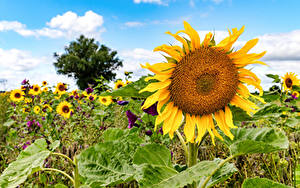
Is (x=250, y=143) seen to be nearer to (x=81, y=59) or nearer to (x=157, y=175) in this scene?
(x=157, y=175)

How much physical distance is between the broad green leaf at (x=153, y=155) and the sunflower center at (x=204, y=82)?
20 centimetres

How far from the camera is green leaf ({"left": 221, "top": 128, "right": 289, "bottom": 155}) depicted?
2.88ft

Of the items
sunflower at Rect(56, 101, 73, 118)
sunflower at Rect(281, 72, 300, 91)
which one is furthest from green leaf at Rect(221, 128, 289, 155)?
sunflower at Rect(56, 101, 73, 118)

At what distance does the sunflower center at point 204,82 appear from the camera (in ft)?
3.17

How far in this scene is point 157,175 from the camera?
827mm

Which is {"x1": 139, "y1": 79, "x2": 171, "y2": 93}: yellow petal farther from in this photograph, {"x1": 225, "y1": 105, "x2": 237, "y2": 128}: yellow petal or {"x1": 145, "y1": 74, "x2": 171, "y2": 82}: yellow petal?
A: {"x1": 225, "y1": 105, "x2": 237, "y2": 128}: yellow petal

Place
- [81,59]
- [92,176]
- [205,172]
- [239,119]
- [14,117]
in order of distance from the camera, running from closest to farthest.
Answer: [205,172] → [92,176] → [239,119] → [14,117] → [81,59]

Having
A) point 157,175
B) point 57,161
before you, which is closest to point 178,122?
point 157,175

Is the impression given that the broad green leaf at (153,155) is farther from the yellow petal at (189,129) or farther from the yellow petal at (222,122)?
A: the yellow petal at (222,122)

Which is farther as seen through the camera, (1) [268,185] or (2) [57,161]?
(2) [57,161]

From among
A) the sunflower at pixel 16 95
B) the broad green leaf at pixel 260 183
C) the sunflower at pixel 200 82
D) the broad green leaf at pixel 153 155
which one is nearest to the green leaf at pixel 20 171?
the broad green leaf at pixel 153 155

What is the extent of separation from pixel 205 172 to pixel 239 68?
0.49 meters

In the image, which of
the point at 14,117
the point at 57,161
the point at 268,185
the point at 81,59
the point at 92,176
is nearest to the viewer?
the point at 268,185

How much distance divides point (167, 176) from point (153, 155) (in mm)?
207
